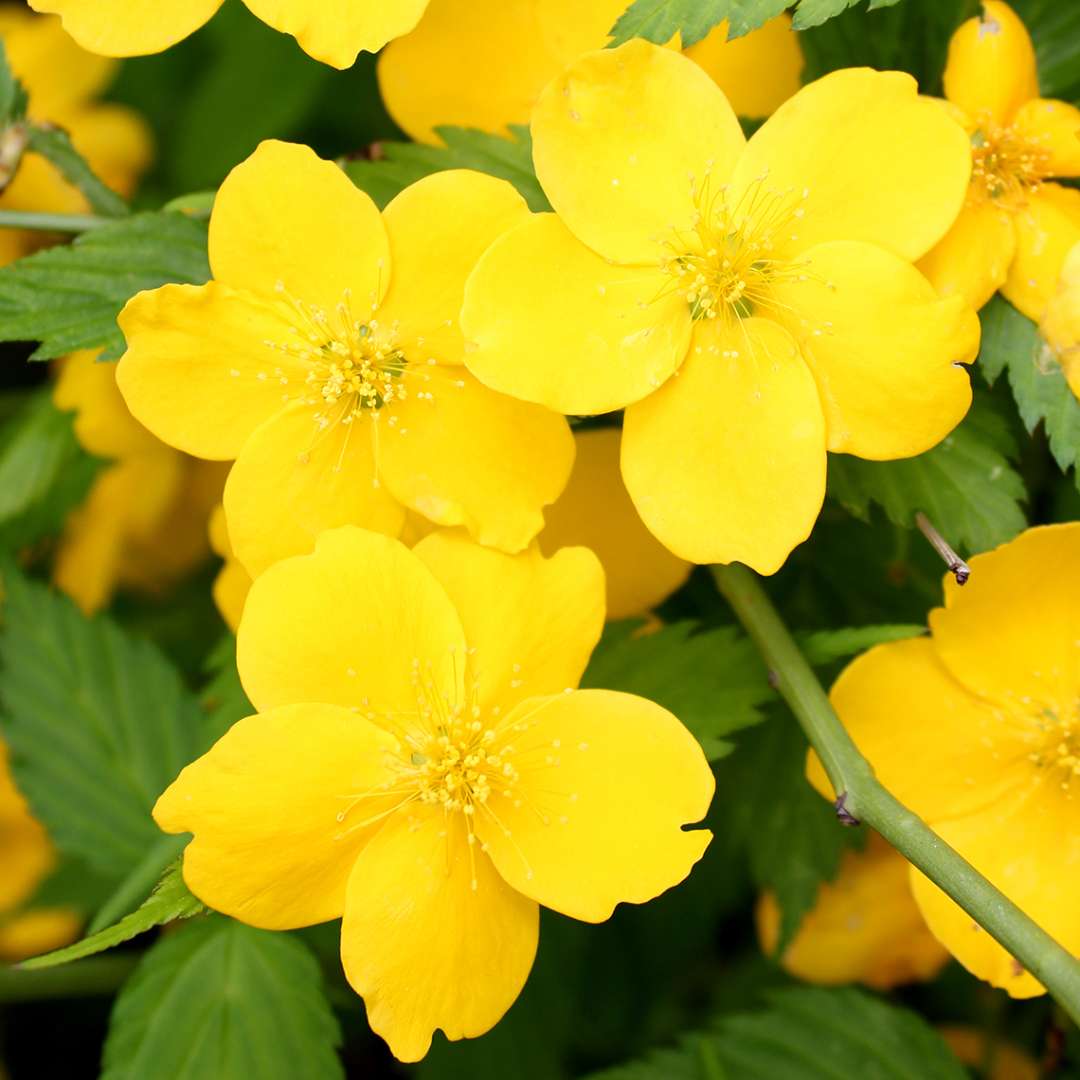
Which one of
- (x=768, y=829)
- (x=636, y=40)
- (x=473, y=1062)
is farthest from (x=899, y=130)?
(x=473, y=1062)

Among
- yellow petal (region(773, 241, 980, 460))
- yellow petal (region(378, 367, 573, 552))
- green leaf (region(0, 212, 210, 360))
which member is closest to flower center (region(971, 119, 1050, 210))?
yellow petal (region(773, 241, 980, 460))

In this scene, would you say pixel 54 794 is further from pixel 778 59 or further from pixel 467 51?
pixel 778 59

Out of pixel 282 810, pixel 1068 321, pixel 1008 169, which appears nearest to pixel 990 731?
pixel 1068 321

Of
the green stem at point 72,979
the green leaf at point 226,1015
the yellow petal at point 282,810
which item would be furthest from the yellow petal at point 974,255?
the green stem at point 72,979

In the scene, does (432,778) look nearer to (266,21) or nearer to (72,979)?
(266,21)

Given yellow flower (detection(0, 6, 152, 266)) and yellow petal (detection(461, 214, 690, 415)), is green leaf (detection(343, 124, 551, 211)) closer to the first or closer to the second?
yellow petal (detection(461, 214, 690, 415))
